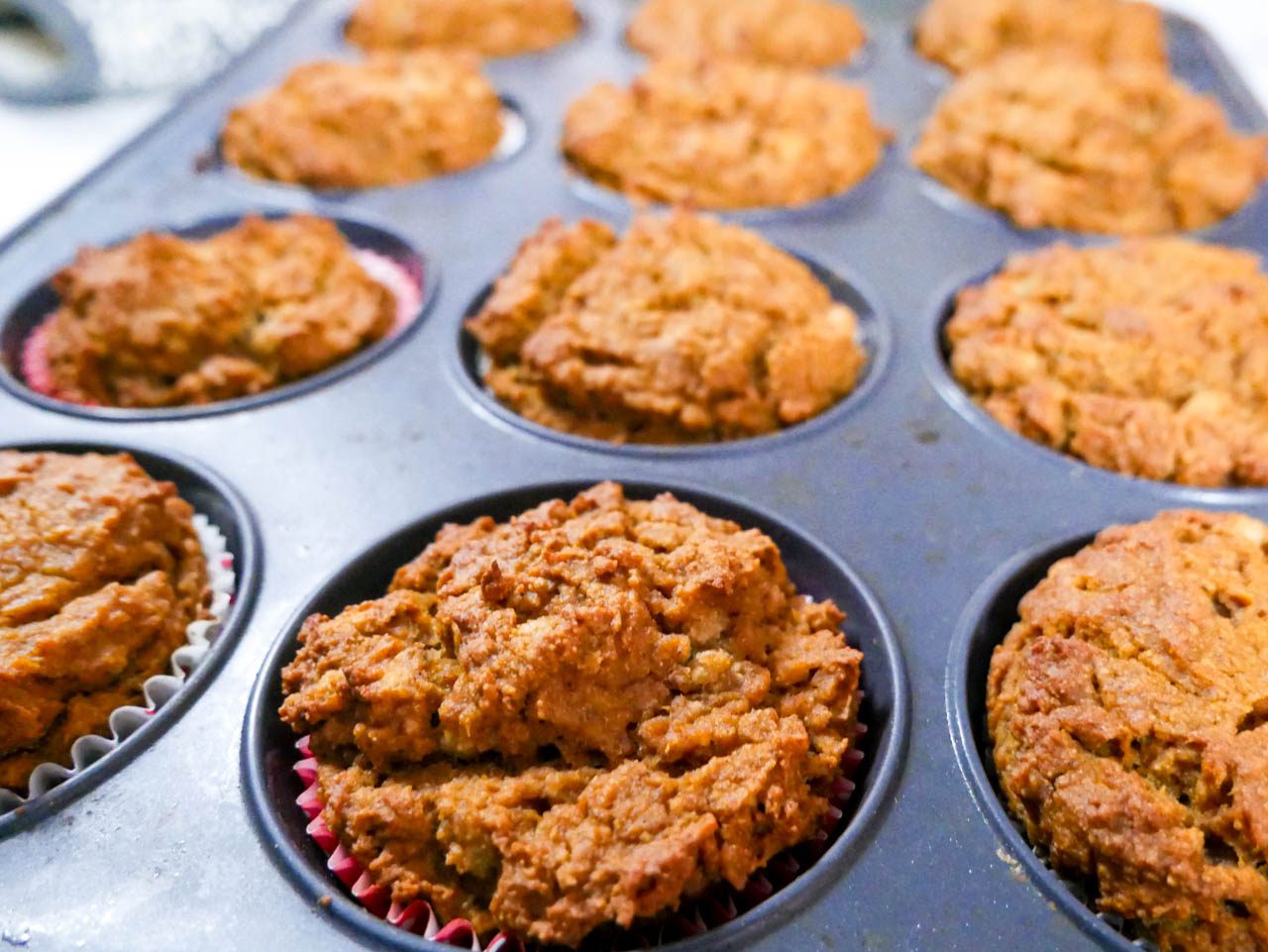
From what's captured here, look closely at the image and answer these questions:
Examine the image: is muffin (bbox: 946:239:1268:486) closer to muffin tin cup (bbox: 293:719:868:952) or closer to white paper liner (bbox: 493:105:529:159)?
muffin tin cup (bbox: 293:719:868:952)

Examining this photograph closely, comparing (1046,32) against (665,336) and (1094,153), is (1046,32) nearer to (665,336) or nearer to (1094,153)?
(1094,153)

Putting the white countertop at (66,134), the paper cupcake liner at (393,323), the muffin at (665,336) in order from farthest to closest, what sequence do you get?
the white countertop at (66,134)
the paper cupcake liner at (393,323)
the muffin at (665,336)

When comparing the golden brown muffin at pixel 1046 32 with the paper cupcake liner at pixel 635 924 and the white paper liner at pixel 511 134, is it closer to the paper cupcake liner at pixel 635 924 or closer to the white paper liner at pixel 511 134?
the white paper liner at pixel 511 134

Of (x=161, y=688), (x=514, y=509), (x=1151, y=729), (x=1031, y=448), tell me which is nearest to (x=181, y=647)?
(x=161, y=688)

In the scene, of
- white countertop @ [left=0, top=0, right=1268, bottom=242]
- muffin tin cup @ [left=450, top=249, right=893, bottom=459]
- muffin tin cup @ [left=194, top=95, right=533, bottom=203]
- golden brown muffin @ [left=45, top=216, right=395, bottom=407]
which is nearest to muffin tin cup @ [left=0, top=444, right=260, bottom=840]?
golden brown muffin @ [left=45, top=216, right=395, bottom=407]

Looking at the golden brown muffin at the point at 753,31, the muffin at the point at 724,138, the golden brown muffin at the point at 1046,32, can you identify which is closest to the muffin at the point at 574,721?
the muffin at the point at 724,138
